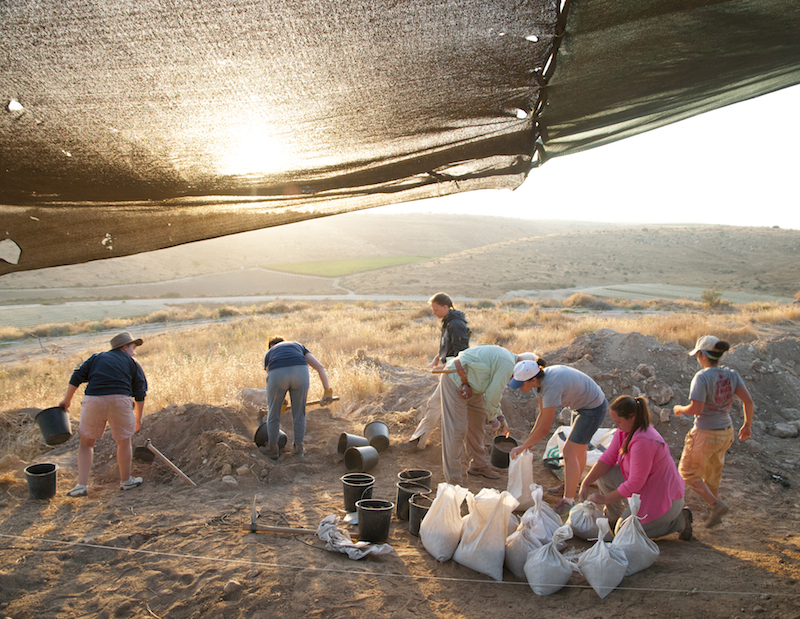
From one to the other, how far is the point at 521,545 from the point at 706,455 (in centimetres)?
198

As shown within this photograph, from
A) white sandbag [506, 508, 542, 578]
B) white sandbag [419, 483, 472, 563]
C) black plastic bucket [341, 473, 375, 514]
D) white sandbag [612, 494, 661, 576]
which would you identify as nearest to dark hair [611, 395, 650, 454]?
white sandbag [612, 494, 661, 576]

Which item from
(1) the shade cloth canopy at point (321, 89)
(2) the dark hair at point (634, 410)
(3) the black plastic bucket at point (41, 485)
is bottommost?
(3) the black plastic bucket at point (41, 485)

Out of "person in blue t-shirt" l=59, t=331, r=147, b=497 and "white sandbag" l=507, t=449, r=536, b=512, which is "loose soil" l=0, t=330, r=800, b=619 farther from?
"white sandbag" l=507, t=449, r=536, b=512

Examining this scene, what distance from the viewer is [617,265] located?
2544 inches

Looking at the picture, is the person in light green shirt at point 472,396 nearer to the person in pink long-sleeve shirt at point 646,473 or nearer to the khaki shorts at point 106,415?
the person in pink long-sleeve shirt at point 646,473

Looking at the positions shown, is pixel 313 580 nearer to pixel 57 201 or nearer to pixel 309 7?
pixel 57 201

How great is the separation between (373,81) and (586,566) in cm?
312

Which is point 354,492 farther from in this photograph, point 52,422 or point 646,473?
point 52,422

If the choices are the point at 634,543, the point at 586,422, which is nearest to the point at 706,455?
the point at 586,422

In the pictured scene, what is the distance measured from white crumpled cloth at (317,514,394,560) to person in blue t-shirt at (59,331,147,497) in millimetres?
2397

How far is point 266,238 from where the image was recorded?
98062mm

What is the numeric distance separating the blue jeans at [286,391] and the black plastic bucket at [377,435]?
882mm

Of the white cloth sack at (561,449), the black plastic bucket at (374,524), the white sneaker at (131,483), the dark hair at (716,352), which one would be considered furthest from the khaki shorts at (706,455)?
the white sneaker at (131,483)

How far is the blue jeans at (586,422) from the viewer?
4430 mm
